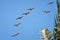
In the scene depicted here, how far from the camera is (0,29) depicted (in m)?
2.38

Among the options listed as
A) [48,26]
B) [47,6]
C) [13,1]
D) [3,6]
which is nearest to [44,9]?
[47,6]

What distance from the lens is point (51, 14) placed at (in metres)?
2.31

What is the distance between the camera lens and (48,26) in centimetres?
232

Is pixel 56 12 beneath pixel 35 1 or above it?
beneath

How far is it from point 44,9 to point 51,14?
0.47ft

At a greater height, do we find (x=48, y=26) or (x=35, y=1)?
(x=35, y=1)

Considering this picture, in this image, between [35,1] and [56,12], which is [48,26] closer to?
[56,12]

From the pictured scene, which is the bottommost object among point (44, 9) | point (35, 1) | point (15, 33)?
point (15, 33)

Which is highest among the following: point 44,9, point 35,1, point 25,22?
point 35,1

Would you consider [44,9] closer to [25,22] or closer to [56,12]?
[56,12]

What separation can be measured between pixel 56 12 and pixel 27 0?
521 millimetres

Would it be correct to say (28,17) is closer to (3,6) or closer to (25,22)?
(25,22)

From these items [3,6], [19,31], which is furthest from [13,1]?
[19,31]

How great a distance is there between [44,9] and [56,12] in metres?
0.20
